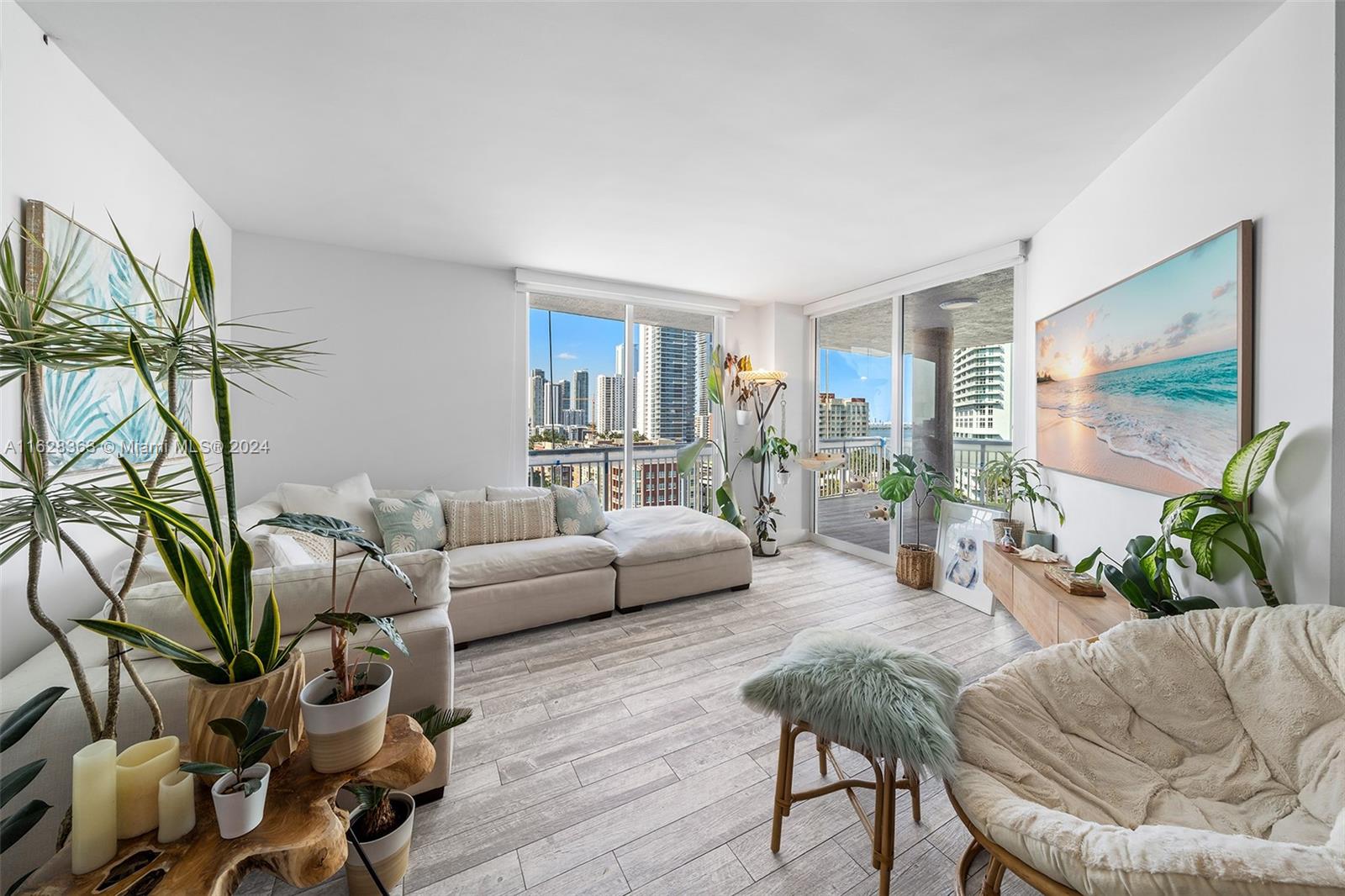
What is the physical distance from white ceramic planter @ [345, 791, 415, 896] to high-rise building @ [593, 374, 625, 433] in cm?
339

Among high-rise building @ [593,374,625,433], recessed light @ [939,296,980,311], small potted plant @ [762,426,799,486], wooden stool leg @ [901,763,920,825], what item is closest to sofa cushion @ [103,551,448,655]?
wooden stool leg @ [901,763,920,825]

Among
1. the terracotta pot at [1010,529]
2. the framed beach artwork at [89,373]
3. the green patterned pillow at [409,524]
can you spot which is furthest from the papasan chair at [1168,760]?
the green patterned pillow at [409,524]

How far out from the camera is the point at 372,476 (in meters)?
3.55

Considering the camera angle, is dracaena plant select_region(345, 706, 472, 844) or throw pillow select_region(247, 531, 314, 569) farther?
throw pillow select_region(247, 531, 314, 569)

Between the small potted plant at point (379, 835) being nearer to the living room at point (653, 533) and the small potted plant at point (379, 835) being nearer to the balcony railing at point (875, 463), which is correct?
the living room at point (653, 533)

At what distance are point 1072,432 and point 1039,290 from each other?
1022mm

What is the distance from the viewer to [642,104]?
1888 mm

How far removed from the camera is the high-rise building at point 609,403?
A: 4492 millimetres

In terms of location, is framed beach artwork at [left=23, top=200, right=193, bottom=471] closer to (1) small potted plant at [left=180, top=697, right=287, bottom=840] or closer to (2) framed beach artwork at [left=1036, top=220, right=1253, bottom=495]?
(1) small potted plant at [left=180, top=697, right=287, bottom=840]

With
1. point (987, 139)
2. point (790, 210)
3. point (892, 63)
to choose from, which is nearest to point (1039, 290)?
point (987, 139)

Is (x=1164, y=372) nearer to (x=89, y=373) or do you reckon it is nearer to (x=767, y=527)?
(x=767, y=527)

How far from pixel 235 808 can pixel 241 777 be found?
0.05m

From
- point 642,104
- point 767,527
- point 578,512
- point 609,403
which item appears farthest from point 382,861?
point 767,527

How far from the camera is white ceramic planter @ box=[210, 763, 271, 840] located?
2.79 feet
